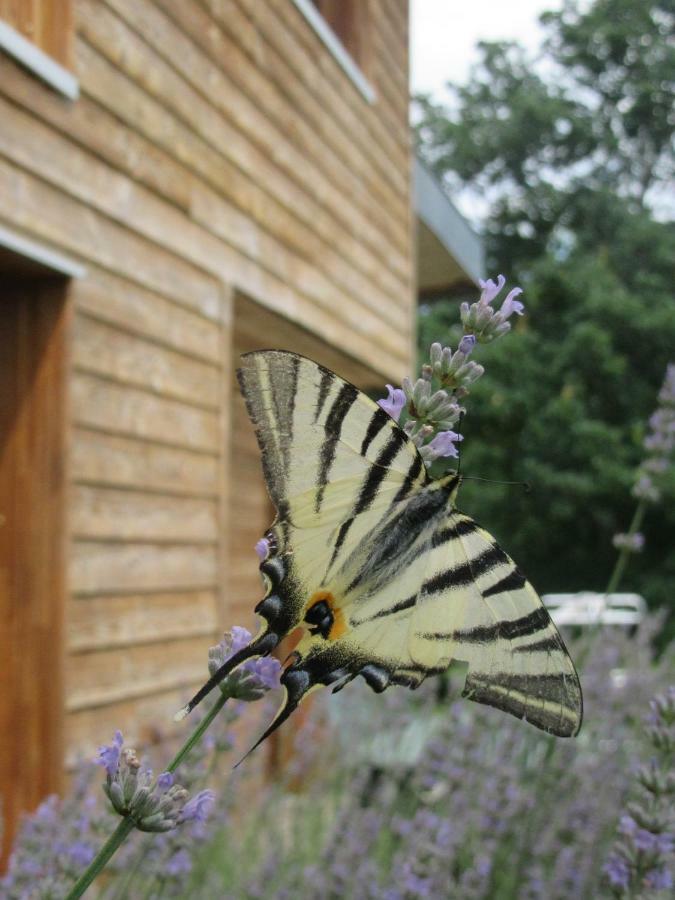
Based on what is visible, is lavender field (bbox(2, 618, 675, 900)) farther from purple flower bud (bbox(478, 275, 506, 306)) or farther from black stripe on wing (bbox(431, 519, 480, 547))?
purple flower bud (bbox(478, 275, 506, 306))

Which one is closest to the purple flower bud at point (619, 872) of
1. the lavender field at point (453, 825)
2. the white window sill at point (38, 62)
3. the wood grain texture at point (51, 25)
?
the lavender field at point (453, 825)

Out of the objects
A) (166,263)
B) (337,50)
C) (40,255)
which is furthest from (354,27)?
(40,255)

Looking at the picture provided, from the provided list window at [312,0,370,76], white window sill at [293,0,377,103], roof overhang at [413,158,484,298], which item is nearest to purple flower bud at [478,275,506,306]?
white window sill at [293,0,377,103]

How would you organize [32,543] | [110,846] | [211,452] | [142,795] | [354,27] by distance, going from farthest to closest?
1. [354,27]
2. [211,452]
3. [32,543]
4. [142,795]
5. [110,846]

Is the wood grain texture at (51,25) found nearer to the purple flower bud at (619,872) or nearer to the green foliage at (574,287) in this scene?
the purple flower bud at (619,872)

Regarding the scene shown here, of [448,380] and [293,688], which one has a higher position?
[448,380]

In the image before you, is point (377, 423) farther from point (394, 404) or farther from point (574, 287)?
point (574, 287)
